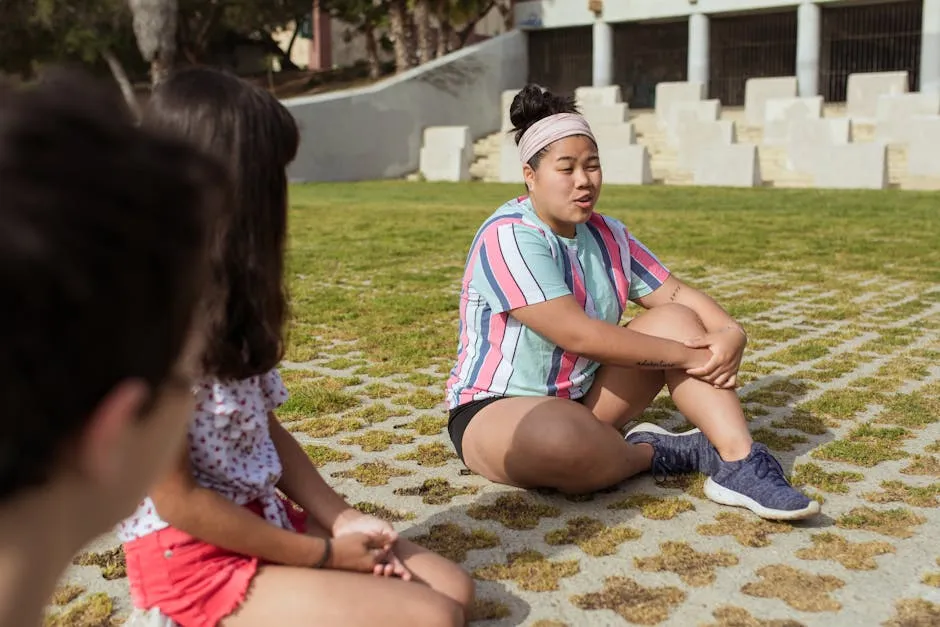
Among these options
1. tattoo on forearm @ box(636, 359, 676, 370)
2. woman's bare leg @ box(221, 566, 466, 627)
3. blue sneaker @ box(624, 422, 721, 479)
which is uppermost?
tattoo on forearm @ box(636, 359, 676, 370)

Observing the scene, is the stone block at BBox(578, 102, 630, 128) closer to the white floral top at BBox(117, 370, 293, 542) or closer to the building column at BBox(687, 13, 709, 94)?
the building column at BBox(687, 13, 709, 94)

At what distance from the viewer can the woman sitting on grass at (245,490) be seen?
1.96 metres

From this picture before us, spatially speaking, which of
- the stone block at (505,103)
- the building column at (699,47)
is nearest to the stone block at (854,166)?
the building column at (699,47)

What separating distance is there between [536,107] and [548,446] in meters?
1.18

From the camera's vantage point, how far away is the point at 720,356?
11.1 feet

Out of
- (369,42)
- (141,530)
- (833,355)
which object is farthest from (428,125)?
(141,530)

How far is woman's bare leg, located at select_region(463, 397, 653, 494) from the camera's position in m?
3.23

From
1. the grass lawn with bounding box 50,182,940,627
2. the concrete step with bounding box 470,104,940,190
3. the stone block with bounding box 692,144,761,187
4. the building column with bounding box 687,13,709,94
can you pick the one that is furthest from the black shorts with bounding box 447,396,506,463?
the building column with bounding box 687,13,709,94

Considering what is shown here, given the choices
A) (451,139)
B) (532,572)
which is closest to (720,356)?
(532,572)

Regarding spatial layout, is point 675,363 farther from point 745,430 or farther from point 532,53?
point 532,53

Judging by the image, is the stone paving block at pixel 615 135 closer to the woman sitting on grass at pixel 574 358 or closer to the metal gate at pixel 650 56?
the metal gate at pixel 650 56

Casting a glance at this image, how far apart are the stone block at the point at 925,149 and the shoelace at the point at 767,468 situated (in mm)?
16686

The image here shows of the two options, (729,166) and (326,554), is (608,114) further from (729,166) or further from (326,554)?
(326,554)

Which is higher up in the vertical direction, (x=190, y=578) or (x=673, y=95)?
(x=673, y=95)
